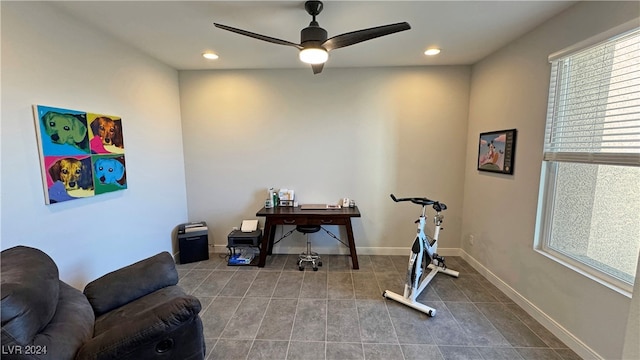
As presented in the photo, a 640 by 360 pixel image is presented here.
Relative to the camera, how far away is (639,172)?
161cm

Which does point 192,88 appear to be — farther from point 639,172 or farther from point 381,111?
point 639,172

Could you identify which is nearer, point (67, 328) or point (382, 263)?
point (67, 328)

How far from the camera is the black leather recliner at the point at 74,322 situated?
110 centimetres

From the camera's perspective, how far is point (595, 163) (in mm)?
1827

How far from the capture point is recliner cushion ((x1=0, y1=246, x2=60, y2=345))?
1.08 m

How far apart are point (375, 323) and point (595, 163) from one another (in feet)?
6.70

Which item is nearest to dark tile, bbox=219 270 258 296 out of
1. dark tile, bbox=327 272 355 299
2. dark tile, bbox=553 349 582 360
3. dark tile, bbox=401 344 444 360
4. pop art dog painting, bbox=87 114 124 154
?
dark tile, bbox=327 272 355 299

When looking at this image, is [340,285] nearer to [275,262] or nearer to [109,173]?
[275,262]

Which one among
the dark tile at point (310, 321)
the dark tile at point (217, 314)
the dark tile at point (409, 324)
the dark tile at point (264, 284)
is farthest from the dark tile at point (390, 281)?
the dark tile at point (217, 314)

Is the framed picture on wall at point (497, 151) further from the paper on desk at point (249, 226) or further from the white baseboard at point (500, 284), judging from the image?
the paper on desk at point (249, 226)

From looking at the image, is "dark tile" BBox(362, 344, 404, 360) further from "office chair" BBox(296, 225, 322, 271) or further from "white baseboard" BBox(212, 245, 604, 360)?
"office chair" BBox(296, 225, 322, 271)

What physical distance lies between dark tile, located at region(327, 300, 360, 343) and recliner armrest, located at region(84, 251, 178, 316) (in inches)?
53.0

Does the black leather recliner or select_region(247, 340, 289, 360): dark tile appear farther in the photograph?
select_region(247, 340, 289, 360): dark tile

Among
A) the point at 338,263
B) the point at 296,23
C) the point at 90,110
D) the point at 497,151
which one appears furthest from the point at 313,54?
the point at 338,263
